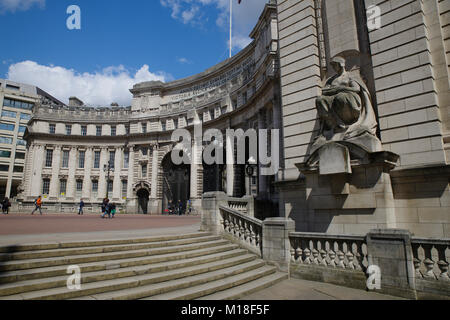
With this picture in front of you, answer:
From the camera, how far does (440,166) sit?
316 inches

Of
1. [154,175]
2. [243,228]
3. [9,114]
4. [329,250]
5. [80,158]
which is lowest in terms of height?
[329,250]

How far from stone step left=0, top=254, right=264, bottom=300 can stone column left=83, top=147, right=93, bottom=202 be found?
152ft

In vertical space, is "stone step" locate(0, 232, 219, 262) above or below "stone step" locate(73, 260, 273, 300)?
above

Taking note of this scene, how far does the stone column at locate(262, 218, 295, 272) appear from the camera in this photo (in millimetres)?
8133

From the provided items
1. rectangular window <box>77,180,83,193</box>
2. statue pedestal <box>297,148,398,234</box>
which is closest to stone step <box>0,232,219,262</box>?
statue pedestal <box>297,148,398,234</box>

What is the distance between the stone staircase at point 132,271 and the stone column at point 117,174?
1660 inches

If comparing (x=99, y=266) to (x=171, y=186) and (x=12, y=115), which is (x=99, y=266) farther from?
(x=12, y=115)

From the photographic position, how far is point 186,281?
6324 mm

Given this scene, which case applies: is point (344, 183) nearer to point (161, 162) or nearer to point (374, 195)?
point (374, 195)

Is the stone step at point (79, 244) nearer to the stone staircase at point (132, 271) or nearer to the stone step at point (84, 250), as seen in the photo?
the stone staircase at point (132, 271)

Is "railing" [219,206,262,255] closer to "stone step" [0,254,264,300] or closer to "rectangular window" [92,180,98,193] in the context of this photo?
"stone step" [0,254,264,300]

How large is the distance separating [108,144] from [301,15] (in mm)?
44090

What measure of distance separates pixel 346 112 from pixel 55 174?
51532mm

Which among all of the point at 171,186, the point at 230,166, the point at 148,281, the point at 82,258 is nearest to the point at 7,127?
the point at 171,186
